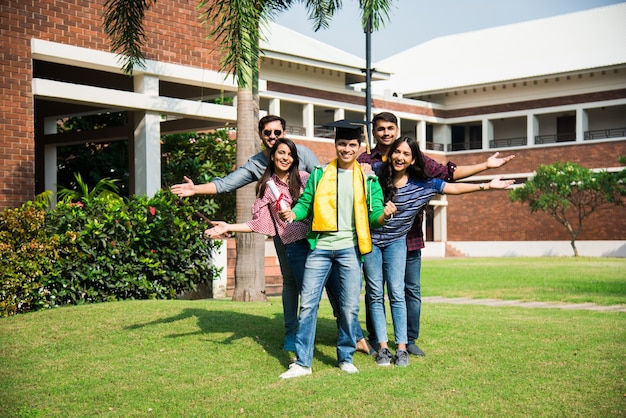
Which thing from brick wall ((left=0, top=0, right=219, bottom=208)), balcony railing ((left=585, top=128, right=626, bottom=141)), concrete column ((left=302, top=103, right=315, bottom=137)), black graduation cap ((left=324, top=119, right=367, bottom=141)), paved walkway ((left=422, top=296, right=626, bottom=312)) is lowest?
paved walkway ((left=422, top=296, right=626, bottom=312))

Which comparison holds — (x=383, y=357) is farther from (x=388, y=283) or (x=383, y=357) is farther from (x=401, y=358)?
(x=388, y=283)

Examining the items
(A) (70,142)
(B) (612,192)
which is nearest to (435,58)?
(B) (612,192)

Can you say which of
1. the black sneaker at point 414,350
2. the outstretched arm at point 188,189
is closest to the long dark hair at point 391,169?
the black sneaker at point 414,350

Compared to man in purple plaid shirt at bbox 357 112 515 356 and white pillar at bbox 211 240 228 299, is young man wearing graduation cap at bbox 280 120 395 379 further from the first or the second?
white pillar at bbox 211 240 228 299

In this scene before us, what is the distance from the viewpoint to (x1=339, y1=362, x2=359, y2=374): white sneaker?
6.39m

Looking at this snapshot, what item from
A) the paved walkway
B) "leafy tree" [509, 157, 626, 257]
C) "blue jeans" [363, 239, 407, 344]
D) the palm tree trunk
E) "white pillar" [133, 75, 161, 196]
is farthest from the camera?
"leafy tree" [509, 157, 626, 257]

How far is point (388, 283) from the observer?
684cm

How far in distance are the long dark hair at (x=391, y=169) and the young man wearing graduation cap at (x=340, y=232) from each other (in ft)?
1.10

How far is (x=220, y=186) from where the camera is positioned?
7.04 m

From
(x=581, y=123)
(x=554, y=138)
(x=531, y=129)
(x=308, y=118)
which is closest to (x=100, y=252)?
(x=308, y=118)

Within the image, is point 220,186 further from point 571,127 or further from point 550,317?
point 571,127

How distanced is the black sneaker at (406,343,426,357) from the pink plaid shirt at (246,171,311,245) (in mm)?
1454

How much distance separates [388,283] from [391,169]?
3.21 feet

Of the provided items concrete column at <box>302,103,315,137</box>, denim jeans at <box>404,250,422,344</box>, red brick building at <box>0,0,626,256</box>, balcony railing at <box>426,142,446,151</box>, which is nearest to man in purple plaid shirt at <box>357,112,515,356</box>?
denim jeans at <box>404,250,422,344</box>
